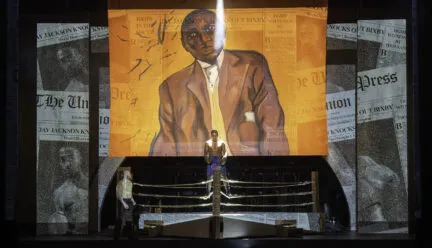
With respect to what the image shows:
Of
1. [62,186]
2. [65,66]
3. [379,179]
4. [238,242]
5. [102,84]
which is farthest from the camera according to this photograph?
[102,84]

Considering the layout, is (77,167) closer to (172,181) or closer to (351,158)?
(172,181)

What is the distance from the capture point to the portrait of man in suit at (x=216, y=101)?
1114cm

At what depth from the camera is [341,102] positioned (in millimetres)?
11367

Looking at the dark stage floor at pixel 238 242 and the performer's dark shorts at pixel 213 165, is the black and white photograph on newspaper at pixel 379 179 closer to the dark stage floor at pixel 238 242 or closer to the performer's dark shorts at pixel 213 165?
the dark stage floor at pixel 238 242

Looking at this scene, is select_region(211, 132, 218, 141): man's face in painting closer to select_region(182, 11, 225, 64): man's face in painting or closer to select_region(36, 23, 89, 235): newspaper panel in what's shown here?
select_region(182, 11, 225, 64): man's face in painting

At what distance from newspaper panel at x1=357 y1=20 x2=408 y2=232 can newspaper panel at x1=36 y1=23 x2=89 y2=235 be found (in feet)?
12.3

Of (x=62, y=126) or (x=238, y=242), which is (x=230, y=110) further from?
(x=62, y=126)

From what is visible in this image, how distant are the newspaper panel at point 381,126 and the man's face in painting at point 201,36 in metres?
2.00

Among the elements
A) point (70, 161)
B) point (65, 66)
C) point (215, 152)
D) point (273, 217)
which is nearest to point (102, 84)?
point (65, 66)

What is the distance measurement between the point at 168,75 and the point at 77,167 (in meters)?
1.76

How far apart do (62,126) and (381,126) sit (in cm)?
435

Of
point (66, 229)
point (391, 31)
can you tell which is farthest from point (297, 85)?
point (66, 229)

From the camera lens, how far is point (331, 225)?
11.1m

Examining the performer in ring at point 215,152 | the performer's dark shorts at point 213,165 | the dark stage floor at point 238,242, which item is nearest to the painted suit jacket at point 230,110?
the performer's dark shorts at point 213,165
